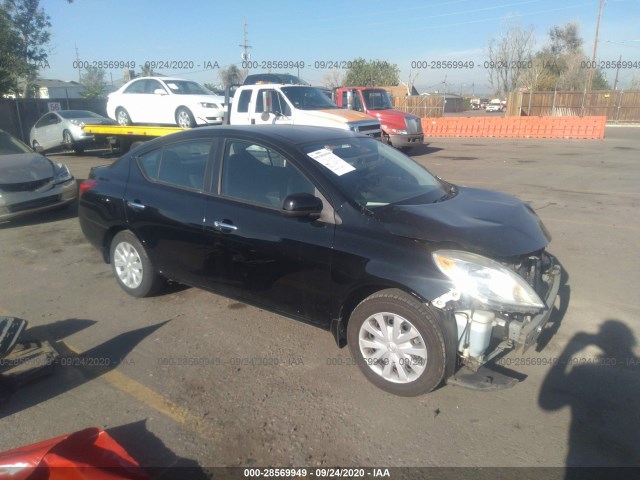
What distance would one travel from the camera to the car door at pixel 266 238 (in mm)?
3482

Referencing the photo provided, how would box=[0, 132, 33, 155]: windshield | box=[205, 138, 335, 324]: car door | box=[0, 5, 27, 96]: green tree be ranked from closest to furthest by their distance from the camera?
box=[205, 138, 335, 324]: car door → box=[0, 132, 33, 155]: windshield → box=[0, 5, 27, 96]: green tree

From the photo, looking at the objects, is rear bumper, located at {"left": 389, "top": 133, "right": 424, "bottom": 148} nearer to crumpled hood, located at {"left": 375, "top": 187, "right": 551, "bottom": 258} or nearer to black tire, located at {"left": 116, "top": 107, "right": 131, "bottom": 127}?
black tire, located at {"left": 116, "top": 107, "right": 131, "bottom": 127}

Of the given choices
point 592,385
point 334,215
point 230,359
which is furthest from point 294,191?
point 592,385

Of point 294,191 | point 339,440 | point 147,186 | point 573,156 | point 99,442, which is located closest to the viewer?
point 99,442

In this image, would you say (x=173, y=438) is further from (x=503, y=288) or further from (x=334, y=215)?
(x=503, y=288)

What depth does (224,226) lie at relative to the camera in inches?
153

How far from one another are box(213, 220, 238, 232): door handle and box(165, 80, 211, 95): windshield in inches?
365

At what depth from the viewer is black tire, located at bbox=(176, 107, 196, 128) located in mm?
11836

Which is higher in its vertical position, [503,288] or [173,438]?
[503,288]

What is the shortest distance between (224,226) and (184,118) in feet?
29.4

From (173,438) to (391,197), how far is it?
2275mm

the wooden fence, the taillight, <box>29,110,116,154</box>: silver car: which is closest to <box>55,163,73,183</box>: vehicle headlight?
the taillight

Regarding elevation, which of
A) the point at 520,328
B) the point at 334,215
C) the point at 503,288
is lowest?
the point at 520,328

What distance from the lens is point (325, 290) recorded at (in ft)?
11.4
